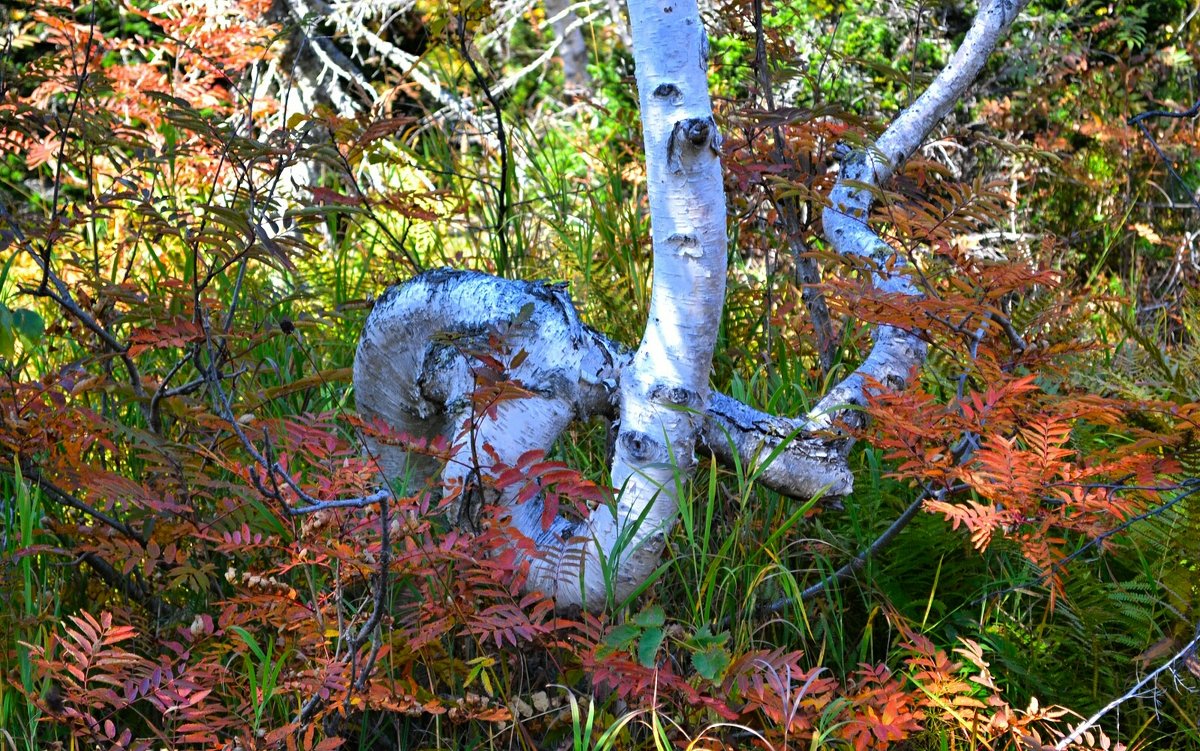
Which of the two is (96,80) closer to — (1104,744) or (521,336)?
(521,336)

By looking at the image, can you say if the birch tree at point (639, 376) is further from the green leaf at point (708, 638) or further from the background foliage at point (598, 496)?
the green leaf at point (708, 638)

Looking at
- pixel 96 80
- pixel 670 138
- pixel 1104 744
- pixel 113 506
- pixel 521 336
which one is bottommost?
pixel 1104 744

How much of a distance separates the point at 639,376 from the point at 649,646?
0.59 meters

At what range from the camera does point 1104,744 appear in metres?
1.89

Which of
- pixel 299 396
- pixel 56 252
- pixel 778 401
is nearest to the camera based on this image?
pixel 778 401

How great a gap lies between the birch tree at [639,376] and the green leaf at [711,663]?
1.13 feet

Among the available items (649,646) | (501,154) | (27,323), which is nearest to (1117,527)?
(649,646)

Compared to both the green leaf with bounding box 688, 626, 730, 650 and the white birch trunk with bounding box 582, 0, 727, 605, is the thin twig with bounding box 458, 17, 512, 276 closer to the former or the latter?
the white birch trunk with bounding box 582, 0, 727, 605

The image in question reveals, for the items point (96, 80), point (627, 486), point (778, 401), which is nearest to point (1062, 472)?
point (627, 486)

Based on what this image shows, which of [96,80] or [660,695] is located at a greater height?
[96,80]

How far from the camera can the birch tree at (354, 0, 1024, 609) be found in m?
2.11

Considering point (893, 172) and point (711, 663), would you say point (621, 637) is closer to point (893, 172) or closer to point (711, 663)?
point (711, 663)

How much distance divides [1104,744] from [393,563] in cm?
131

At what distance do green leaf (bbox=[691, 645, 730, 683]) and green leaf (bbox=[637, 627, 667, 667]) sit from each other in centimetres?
7
